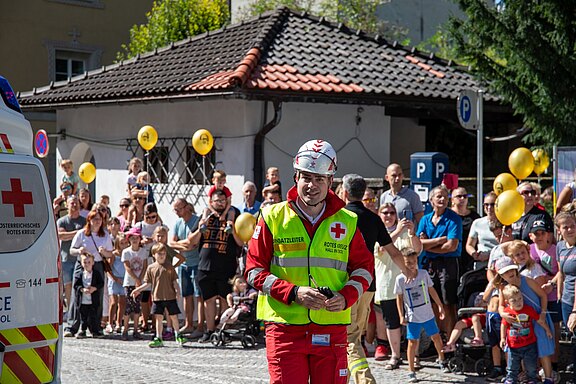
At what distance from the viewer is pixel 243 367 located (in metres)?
10.6

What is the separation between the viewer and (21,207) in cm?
659

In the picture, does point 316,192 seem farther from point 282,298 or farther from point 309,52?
point 309,52

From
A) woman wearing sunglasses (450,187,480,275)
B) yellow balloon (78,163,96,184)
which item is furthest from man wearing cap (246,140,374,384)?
yellow balloon (78,163,96,184)

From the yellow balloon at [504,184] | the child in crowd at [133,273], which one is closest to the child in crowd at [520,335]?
the yellow balloon at [504,184]

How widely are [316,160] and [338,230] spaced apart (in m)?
0.47

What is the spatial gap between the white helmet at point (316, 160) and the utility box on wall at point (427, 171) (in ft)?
22.3

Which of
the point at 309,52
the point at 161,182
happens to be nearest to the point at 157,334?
the point at 161,182

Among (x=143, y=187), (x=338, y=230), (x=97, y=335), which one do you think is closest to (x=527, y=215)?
(x=338, y=230)

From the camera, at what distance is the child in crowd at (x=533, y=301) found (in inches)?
360

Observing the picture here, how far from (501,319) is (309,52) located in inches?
380

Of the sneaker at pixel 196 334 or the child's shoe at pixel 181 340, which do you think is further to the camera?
the sneaker at pixel 196 334

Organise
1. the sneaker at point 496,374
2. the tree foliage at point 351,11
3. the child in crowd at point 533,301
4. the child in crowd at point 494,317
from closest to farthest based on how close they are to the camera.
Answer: the child in crowd at point 533,301
the child in crowd at point 494,317
the sneaker at point 496,374
the tree foliage at point 351,11

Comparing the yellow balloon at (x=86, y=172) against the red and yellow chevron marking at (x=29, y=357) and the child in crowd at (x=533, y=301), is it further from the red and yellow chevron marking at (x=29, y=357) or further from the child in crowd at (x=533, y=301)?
the red and yellow chevron marking at (x=29, y=357)

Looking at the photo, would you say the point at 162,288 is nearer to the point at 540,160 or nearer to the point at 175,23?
the point at 540,160
